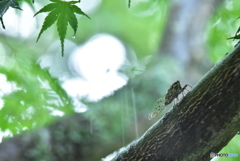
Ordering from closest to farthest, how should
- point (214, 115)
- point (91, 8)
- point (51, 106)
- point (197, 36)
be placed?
point (214, 115), point (51, 106), point (197, 36), point (91, 8)

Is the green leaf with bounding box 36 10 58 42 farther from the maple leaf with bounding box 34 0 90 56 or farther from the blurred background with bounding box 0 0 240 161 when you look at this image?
the blurred background with bounding box 0 0 240 161

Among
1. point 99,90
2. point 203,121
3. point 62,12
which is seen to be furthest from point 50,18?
→ point 99,90

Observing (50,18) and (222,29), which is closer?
(50,18)

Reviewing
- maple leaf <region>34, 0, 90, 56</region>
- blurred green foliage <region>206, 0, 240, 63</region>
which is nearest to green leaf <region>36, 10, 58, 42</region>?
maple leaf <region>34, 0, 90, 56</region>

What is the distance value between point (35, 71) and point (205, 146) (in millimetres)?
1805

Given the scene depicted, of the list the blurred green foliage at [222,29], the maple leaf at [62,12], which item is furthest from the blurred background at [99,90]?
the maple leaf at [62,12]

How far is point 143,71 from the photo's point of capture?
9.23 ft

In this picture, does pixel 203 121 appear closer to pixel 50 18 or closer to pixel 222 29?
pixel 50 18

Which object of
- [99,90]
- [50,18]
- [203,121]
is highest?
[99,90]

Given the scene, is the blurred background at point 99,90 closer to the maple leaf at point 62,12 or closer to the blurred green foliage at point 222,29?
the blurred green foliage at point 222,29

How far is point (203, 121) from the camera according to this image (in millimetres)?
760

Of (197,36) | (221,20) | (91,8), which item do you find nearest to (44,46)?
(91,8)

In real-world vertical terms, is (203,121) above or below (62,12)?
below

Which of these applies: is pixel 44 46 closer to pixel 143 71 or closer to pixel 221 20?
pixel 143 71
